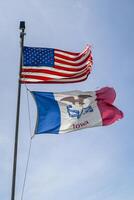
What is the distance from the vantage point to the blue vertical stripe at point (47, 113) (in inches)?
797

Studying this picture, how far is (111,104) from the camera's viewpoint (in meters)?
21.9

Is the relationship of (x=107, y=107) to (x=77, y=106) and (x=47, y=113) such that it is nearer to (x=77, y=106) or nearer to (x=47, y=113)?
(x=77, y=106)

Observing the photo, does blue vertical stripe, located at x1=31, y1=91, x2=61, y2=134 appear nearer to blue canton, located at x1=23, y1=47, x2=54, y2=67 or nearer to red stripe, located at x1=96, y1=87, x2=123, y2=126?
blue canton, located at x1=23, y1=47, x2=54, y2=67

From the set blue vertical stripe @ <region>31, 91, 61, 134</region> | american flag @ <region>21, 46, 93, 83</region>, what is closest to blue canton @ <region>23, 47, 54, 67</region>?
american flag @ <region>21, 46, 93, 83</region>

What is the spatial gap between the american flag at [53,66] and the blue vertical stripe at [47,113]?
2.44 feet

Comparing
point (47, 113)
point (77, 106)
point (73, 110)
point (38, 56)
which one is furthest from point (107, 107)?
point (38, 56)

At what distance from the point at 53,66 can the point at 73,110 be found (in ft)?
6.83

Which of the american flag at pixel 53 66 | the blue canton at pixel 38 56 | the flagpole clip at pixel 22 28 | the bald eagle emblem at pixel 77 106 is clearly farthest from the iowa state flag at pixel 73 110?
the flagpole clip at pixel 22 28

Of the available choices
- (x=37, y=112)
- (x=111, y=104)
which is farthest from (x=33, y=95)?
(x=111, y=104)

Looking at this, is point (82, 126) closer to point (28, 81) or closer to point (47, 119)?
point (47, 119)

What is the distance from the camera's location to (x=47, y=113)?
20.8 m

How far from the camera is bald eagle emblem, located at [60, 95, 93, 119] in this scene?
68.6 feet

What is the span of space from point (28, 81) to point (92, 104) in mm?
3365

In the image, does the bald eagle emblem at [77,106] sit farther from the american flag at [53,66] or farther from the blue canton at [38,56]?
the blue canton at [38,56]
